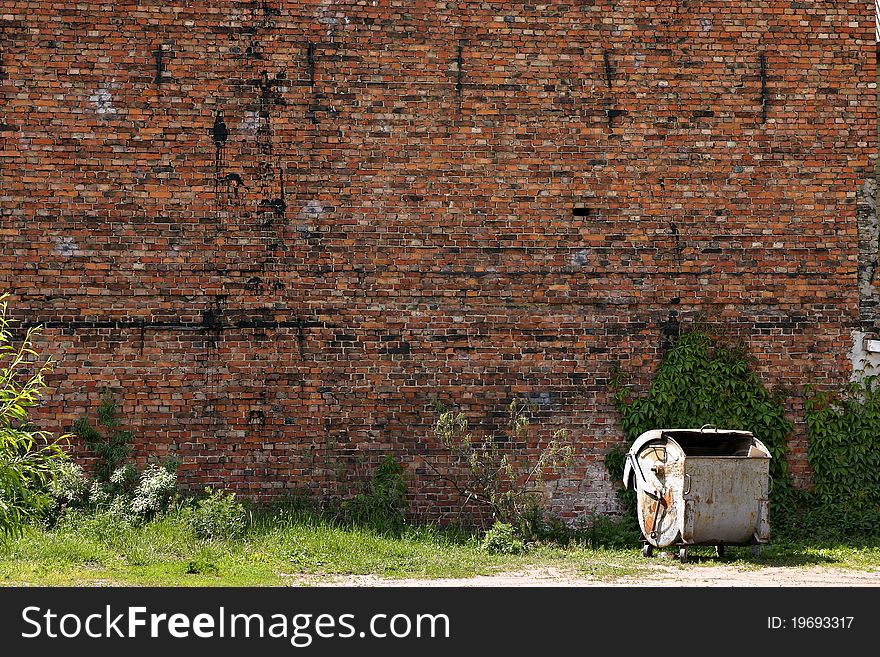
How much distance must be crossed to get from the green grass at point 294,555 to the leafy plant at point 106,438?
0.62m

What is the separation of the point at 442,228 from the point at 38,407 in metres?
4.76

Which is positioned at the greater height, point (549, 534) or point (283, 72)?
point (283, 72)

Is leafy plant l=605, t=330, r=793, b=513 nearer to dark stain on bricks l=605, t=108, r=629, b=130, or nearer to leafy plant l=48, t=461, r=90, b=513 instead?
dark stain on bricks l=605, t=108, r=629, b=130

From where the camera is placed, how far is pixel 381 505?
32.1 feet

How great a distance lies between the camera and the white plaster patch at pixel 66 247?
994 centimetres

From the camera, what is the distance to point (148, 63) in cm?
1012

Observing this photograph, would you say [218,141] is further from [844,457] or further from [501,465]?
[844,457]

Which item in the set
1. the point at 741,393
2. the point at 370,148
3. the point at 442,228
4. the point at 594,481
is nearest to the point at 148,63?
the point at 370,148

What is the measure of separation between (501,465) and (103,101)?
590 centimetres

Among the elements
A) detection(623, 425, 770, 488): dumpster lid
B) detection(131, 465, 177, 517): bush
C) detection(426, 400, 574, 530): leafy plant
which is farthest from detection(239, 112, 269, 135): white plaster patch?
detection(623, 425, 770, 488): dumpster lid

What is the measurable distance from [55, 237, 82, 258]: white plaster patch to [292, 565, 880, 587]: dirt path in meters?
4.46

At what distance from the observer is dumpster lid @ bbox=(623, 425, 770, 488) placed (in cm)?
930

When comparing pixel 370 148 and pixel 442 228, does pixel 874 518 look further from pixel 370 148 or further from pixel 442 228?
pixel 370 148

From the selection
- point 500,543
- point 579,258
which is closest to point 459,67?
point 579,258
